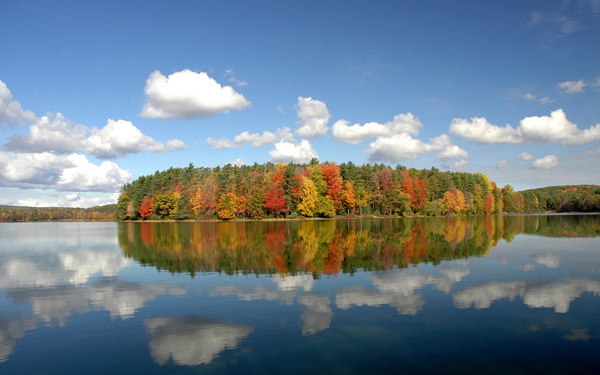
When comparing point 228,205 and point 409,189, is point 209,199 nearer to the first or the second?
point 228,205

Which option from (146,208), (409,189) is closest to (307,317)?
(409,189)

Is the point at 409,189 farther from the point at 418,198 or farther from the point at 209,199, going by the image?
the point at 209,199

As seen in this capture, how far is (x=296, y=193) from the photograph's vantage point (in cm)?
7956

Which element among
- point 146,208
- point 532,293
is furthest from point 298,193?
point 532,293

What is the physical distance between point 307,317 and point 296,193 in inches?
2781

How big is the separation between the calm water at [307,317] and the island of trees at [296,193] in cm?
6315

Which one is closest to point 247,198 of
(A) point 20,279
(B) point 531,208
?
(A) point 20,279

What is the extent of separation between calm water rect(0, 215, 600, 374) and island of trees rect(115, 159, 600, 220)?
207ft

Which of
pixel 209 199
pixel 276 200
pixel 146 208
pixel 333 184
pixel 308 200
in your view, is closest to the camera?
pixel 308 200

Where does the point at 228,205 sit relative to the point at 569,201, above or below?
above

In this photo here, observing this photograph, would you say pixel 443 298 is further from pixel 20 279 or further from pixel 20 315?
pixel 20 279

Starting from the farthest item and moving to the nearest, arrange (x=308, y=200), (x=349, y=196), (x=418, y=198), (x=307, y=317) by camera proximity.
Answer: (x=418, y=198)
(x=349, y=196)
(x=308, y=200)
(x=307, y=317)

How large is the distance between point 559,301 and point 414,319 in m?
5.05

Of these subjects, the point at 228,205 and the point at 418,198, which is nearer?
the point at 228,205
